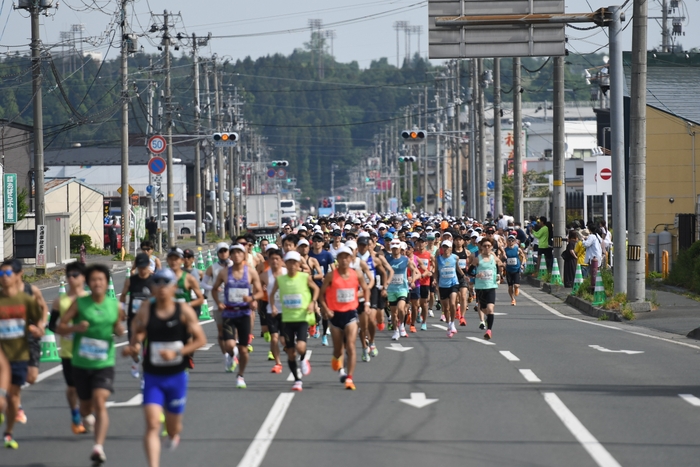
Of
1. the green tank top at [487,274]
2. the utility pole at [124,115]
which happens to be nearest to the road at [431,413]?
the green tank top at [487,274]

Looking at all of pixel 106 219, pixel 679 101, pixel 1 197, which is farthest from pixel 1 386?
pixel 106 219

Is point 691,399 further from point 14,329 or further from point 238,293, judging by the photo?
point 14,329

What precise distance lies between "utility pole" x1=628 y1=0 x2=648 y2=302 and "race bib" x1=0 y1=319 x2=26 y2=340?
1679 centimetres

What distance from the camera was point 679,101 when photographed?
48.1 meters

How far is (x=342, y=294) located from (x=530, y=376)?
2.90m

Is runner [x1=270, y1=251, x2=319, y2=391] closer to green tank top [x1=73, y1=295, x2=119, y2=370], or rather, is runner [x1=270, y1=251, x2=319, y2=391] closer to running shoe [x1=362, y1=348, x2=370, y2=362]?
running shoe [x1=362, y1=348, x2=370, y2=362]

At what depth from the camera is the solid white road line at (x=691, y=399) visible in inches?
500

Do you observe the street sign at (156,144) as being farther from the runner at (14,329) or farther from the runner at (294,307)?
the runner at (14,329)

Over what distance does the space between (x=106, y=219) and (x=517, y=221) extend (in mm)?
27016

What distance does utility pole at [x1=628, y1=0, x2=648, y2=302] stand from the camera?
2439 centimetres

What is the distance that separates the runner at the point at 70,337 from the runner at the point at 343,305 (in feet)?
12.1

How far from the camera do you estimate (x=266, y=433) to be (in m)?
10.8

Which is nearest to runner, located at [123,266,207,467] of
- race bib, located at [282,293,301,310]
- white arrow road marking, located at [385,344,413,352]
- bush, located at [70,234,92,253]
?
race bib, located at [282,293,301,310]

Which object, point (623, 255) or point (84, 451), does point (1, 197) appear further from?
point (84, 451)
